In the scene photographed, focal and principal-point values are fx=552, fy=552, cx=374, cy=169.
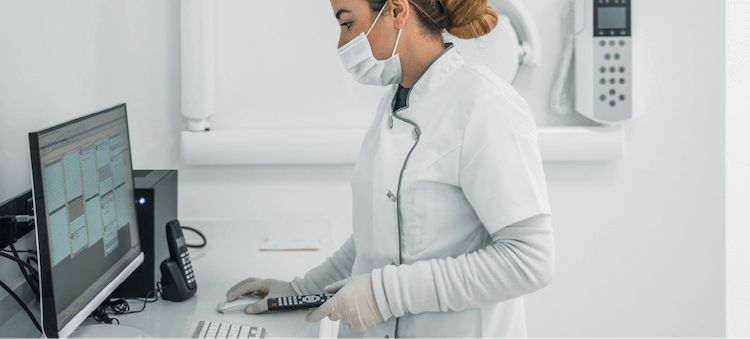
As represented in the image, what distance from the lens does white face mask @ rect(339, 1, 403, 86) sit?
0.98 metres

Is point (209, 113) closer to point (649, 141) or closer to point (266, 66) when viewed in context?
point (266, 66)

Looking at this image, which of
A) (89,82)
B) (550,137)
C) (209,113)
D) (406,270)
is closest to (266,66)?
(209,113)

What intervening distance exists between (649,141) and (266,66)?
4.00ft

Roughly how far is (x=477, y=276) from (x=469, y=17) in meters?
0.44

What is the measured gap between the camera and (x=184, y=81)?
1627 mm

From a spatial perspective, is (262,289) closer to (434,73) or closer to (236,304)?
(236,304)

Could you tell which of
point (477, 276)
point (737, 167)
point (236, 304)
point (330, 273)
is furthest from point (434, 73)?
point (737, 167)

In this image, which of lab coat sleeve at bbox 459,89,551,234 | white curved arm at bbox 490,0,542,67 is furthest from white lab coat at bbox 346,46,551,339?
white curved arm at bbox 490,0,542,67

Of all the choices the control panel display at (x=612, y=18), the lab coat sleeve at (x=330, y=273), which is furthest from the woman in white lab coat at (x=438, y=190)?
the control panel display at (x=612, y=18)

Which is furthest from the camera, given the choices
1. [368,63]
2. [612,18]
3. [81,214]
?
[612,18]

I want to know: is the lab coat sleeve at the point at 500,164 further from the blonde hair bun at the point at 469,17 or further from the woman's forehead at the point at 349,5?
the woman's forehead at the point at 349,5

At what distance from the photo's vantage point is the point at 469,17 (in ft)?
3.09

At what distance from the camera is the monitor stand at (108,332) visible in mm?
959

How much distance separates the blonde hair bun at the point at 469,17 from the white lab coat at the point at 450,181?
0.05m
